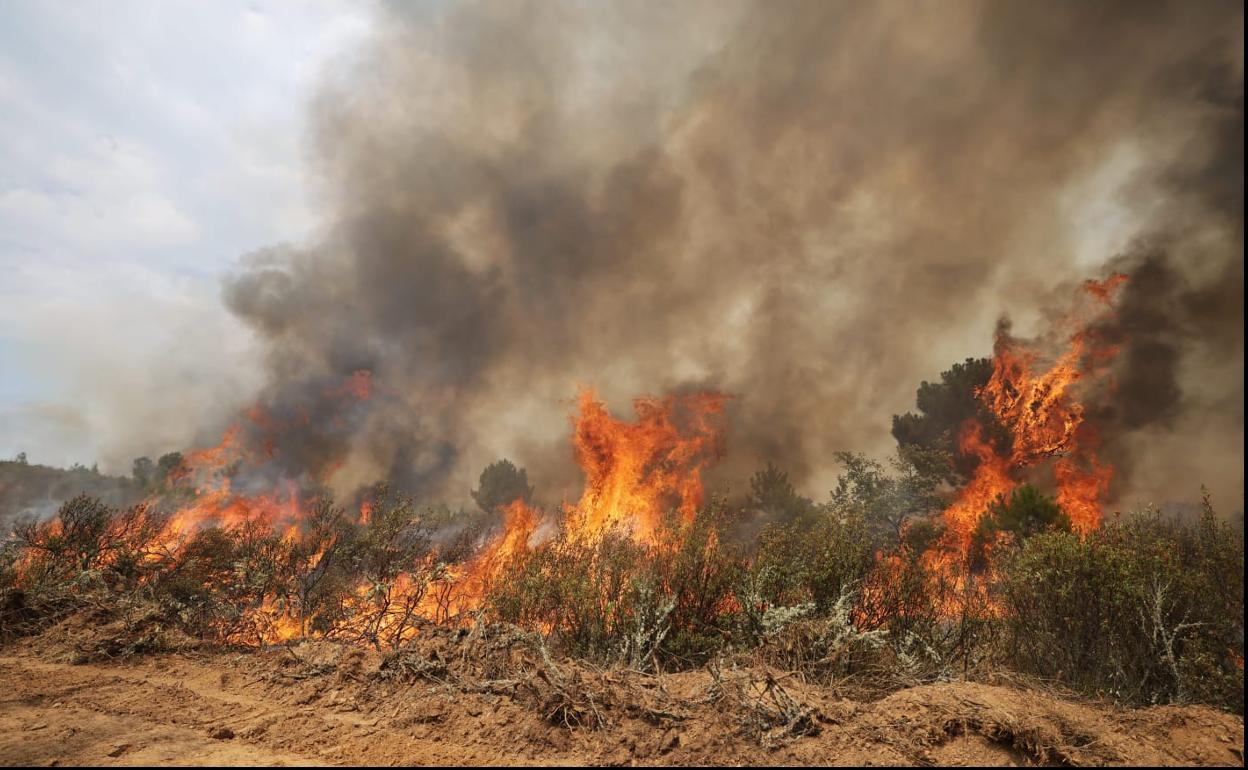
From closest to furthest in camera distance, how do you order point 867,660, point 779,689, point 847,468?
point 779,689 < point 867,660 < point 847,468

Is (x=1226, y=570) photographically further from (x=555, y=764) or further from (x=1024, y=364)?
(x=1024, y=364)

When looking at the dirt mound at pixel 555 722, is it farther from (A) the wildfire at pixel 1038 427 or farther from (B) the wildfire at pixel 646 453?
(A) the wildfire at pixel 1038 427

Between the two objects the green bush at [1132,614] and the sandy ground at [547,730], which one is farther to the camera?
the green bush at [1132,614]

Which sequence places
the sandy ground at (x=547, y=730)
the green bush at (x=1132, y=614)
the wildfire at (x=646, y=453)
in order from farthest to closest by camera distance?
1. the wildfire at (x=646, y=453)
2. the green bush at (x=1132, y=614)
3. the sandy ground at (x=547, y=730)

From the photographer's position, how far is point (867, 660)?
8.75 meters

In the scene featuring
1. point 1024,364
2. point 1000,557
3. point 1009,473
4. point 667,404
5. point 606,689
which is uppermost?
point 1024,364

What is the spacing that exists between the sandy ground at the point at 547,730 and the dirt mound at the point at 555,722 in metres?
0.02

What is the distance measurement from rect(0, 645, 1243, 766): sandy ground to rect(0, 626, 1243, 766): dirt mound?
0.02 m

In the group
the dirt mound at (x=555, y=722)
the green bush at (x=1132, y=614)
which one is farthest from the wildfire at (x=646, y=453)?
the dirt mound at (x=555, y=722)

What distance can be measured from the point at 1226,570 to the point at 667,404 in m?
33.2

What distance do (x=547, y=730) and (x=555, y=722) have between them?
19cm

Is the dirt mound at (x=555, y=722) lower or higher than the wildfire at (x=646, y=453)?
lower

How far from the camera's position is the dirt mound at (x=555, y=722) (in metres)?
5.37

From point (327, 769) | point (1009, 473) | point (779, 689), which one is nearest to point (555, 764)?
point (327, 769)
